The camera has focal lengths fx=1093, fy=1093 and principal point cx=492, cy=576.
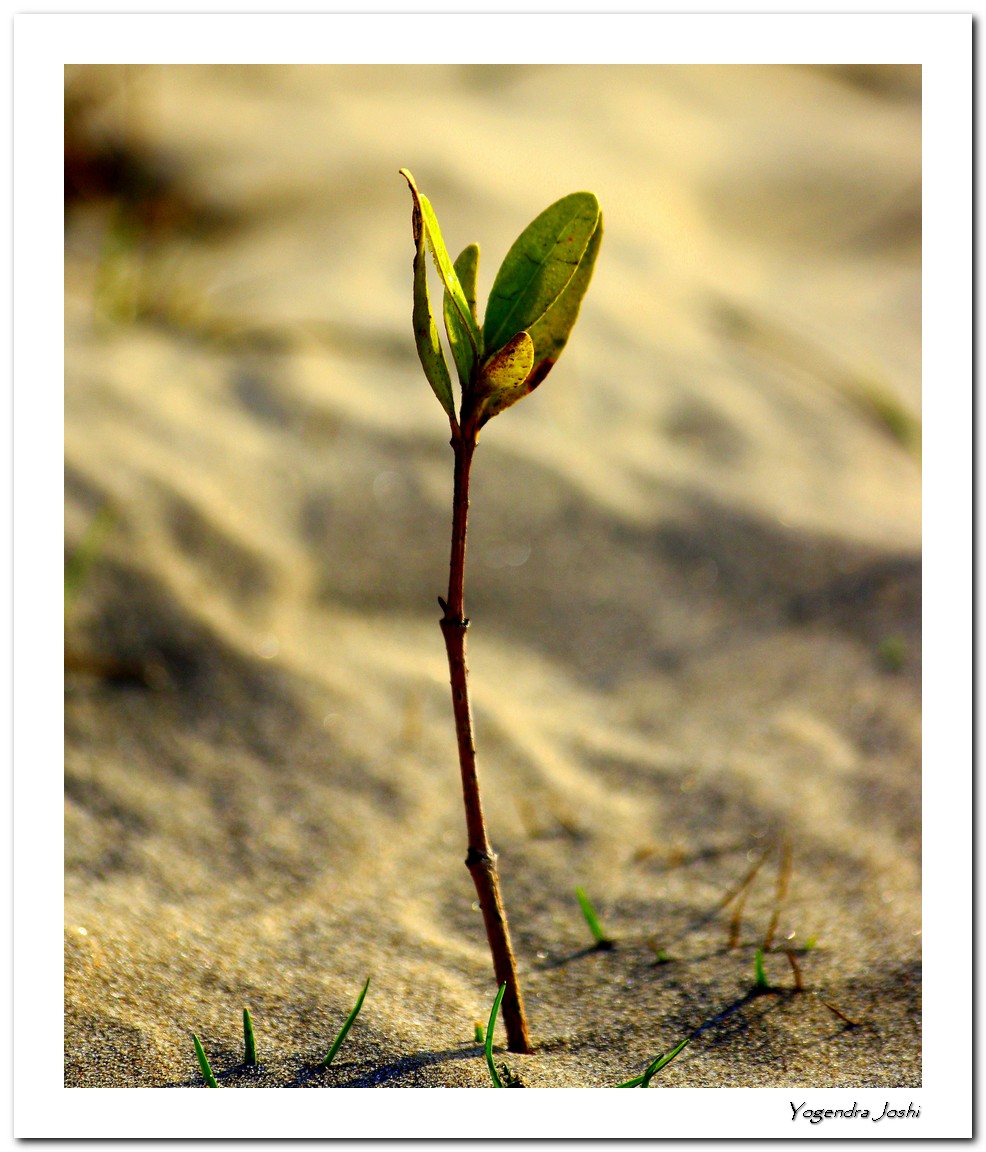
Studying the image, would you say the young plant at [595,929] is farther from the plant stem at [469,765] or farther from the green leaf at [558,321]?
the green leaf at [558,321]

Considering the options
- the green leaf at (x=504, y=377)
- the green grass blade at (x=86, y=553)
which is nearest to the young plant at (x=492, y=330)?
the green leaf at (x=504, y=377)

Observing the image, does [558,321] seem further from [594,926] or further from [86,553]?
[86,553]

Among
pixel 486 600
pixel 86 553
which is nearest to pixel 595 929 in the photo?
pixel 486 600

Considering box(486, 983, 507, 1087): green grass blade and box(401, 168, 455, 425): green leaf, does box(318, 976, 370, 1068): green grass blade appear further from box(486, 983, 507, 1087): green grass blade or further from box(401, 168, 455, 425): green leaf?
box(401, 168, 455, 425): green leaf
